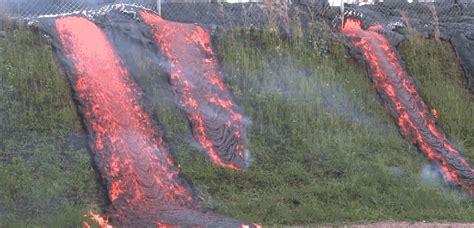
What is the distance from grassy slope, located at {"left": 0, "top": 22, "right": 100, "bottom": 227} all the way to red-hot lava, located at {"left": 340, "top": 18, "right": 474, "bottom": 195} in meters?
4.35

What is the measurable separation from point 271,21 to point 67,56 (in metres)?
3.07

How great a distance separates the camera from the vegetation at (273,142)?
7527mm

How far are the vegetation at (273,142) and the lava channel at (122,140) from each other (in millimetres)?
174

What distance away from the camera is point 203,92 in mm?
8945

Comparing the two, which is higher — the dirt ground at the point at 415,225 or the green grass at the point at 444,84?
the green grass at the point at 444,84

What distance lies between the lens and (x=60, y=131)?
7.89m

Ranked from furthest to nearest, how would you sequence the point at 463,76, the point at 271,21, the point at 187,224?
the point at 463,76
the point at 271,21
the point at 187,224

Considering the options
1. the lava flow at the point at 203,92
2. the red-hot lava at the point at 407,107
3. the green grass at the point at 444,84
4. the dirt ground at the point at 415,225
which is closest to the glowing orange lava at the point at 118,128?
the lava flow at the point at 203,92

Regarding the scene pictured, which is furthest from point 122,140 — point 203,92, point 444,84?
point 444,84

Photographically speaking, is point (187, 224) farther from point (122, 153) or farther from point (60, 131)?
point (60, 131)

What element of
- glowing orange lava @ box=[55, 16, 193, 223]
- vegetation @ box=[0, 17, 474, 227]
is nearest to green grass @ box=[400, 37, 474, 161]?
vegetation @ box=[0, 17, 474, 227]

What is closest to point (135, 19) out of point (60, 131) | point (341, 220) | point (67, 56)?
point (67, 56)

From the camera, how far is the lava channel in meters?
7.49

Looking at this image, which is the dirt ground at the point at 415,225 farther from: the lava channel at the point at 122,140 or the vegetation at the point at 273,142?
the lava channel at the point at 122,140
